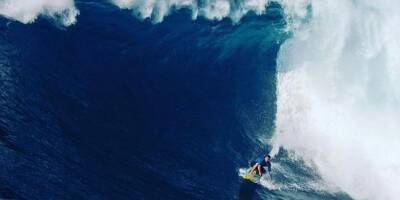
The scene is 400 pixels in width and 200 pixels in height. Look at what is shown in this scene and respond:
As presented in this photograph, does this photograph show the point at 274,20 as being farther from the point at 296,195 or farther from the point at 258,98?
the point at 296,195

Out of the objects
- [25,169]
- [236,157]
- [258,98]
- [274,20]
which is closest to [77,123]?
[25,169]

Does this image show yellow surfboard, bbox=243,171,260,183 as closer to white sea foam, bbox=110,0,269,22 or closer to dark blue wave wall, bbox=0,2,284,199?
dark blue wave wall, bbox=0,2,284,199

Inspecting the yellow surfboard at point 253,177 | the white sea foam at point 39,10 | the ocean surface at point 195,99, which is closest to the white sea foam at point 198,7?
the ocean surface at point 195,99

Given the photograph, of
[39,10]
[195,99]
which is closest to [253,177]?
[195,99]

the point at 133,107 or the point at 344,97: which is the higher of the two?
the point at 344,97

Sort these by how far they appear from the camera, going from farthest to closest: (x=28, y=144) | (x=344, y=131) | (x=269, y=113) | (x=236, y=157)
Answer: (x=344, y=131) < (x=269, y=113) < (x=236, y=157) < (x=28, y=144)

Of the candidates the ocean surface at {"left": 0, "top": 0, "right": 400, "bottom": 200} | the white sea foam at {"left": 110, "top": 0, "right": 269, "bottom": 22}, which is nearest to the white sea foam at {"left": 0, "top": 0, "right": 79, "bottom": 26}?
the ocean surface at {"left": 0, "top": 0, "right": 400, "bottom": 200}

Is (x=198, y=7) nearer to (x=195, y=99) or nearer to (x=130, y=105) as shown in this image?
(x=195, y=99)
